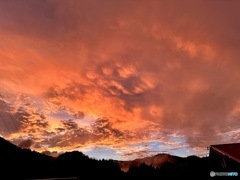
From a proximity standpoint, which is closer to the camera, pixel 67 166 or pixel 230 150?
pixel 230 150

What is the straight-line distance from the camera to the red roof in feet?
51.8

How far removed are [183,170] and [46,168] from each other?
33.0 m

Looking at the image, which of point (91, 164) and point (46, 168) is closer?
point (46, 168)

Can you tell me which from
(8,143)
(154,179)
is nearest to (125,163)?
(8,143)

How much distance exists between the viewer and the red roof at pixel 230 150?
1579 centimetres

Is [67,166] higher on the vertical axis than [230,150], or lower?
higher

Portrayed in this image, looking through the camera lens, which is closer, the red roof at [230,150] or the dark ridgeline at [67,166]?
the red roof at [230,150]

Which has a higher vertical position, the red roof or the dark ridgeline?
the dark ridgeline

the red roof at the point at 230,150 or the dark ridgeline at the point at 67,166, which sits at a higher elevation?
the dark ridgeline at the point at 67,166

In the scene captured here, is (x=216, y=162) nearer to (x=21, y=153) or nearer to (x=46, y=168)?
(x=46, y=168)

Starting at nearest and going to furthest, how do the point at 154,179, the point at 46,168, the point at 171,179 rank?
the point at 171,179 < the point at 154,179 < the point at 46,168

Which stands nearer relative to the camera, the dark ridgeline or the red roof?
the red roof

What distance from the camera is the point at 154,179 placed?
4281 centimetres

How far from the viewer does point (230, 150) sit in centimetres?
1745
